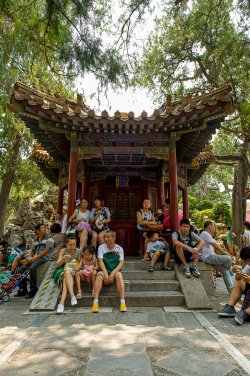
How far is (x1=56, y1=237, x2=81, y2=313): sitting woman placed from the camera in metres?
4.71

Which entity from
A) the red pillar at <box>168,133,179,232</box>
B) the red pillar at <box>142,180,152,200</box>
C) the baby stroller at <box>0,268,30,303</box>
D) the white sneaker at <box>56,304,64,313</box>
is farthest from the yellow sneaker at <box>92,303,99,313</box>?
the red pillar at <box>142,180,152,200</box>

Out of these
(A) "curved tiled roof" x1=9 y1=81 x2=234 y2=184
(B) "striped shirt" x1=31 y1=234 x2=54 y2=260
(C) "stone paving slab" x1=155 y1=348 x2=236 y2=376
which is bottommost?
(C) "stone paving slab" x1=155 y1=348 x2=236 y2=376

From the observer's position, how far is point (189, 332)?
3596 mm

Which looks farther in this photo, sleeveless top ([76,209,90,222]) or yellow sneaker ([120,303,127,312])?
sleeveless top ([76,209,90,222])

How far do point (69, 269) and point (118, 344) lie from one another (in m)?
1.97

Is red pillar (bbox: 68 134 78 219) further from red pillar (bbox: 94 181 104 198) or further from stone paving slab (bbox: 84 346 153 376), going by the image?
stone paving slab (bbox: 84 346 153 376)

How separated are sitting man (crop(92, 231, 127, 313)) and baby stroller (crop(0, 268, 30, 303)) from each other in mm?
1706

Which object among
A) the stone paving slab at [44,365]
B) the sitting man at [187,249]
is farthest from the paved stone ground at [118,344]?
the sitting man at [187,249]

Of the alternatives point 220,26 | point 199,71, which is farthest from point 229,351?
point 199,71

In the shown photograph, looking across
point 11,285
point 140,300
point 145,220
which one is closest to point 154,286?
point 140,300

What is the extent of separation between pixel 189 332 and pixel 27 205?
596 inches

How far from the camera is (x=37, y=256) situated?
572 cm

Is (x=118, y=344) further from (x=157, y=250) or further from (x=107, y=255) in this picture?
(x=157, y=250)

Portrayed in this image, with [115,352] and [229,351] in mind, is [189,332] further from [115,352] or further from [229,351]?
[115,352]
